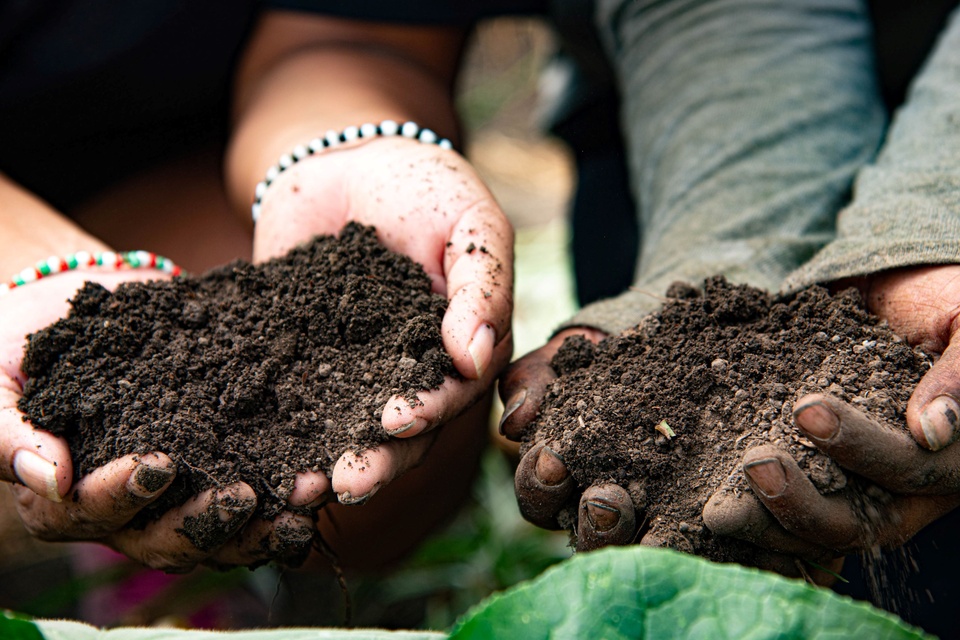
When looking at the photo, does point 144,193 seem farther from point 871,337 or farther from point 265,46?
point 871,337

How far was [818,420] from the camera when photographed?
1.10m

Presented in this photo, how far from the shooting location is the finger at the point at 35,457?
1.33 meters

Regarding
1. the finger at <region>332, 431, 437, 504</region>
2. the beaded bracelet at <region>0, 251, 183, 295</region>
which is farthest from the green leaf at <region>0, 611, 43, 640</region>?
the beaded bracelet at <region>0, 251, 183, 295</region>

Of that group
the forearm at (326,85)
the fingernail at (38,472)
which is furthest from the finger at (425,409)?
the forearm at (326,85)

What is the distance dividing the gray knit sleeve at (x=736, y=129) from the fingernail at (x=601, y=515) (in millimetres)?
497

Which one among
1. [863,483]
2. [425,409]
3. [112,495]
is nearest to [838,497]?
[863,483]

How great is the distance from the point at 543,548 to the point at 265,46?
6.70 feet

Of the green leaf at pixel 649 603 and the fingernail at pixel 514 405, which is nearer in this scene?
the green leaf at pixel 649 603

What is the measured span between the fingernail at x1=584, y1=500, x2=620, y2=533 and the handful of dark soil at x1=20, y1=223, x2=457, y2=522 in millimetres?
365

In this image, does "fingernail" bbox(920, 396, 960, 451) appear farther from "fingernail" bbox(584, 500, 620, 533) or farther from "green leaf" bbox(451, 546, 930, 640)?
"fingernail" bbox(584, 500, 620, 533)

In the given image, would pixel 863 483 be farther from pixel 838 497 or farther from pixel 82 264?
pixel 82 264

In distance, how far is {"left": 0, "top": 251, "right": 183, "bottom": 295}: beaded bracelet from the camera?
172cm

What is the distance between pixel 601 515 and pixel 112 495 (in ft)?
2.80

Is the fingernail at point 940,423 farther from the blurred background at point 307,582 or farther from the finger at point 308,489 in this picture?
the blurred background at point 307,582
